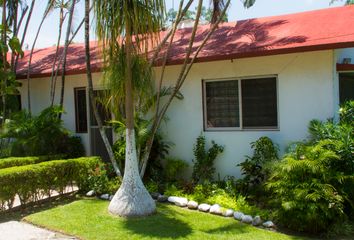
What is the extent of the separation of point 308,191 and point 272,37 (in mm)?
3803

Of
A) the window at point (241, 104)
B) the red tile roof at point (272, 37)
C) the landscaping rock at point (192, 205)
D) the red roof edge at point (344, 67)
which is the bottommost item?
the landscaping rock at point (192, 205)

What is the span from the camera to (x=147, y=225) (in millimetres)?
6469

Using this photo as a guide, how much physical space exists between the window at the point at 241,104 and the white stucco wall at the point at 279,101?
16cm

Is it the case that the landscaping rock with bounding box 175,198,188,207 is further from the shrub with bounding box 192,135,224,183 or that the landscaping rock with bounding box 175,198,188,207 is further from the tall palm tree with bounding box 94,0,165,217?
the shrub with bounding box 192,135,224,183

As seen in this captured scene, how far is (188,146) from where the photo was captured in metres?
9.55

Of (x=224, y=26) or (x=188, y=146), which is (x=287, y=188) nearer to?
(x=188, y=146)

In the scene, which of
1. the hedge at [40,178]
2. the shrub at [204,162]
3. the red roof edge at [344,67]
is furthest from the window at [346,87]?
the hedge at [40,178]

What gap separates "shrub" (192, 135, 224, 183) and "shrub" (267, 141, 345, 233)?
2345 millimetres

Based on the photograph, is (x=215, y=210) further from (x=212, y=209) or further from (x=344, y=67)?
(x=344, y=67)

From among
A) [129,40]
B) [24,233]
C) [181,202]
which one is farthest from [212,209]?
[129,40]

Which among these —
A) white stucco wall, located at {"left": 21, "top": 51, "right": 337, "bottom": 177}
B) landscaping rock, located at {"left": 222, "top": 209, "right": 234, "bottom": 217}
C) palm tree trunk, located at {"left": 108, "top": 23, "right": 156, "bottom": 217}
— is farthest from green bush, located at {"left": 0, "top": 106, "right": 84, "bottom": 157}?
landscaping rock, located at {"left": 222, "top": 209, "right": 234, "bottom": 217}

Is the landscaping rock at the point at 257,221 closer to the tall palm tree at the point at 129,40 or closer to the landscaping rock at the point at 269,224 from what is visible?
the landscaping rock at the point at 269,224

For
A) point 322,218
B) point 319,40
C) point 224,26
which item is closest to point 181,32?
point 224,26

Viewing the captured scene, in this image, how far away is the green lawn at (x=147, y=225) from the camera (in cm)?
610
